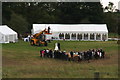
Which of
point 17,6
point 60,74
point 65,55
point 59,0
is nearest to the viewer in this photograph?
point 60,74

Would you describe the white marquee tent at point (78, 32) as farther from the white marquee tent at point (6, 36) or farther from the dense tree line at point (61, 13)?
the dense tree line at point (61, 13)

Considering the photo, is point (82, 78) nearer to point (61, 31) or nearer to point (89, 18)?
point (61, 31)

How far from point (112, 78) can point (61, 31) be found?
33.2 metres

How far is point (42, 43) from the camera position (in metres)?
33.6

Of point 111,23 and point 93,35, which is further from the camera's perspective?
point 111,23

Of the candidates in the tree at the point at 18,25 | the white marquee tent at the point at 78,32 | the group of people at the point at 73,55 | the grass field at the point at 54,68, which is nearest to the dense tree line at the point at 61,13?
the tree at the point at 18,25

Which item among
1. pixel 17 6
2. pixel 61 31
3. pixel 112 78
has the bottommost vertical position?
pixel 112 78

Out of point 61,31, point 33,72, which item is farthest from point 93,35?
point 33,72

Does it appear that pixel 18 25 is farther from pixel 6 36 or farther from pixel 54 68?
pixel 54 68

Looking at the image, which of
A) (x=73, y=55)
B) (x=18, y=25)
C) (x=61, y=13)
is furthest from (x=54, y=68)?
(x=61, y=13)

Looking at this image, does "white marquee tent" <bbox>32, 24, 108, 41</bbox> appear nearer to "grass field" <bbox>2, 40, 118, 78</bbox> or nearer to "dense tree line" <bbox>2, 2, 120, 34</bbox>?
"dense tree line" <bbox>2, 2, 120, 34</bbox>

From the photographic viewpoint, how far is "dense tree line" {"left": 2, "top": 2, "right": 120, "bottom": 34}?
6209 centimetres

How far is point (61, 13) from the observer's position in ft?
227

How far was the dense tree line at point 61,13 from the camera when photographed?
2445 inches
